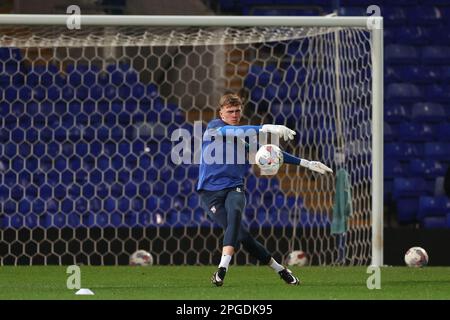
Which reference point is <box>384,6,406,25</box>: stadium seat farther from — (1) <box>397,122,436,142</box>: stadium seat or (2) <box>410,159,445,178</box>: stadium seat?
(2) <box>410,159,445,178</box>: stadium seat

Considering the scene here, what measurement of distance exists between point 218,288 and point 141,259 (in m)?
3.07

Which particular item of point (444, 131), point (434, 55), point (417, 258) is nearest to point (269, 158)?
point (417, 258)

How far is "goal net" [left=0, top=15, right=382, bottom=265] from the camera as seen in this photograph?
37.8 ft

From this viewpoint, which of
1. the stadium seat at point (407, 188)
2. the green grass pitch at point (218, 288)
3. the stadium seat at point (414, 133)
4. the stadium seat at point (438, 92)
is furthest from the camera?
the stadium seat at point (438, 92)

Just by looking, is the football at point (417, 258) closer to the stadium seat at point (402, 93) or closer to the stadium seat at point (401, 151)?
the stadium seat at point (401, 151)

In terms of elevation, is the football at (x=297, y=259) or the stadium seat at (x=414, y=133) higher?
the stadium seat at (x=414, y=133)

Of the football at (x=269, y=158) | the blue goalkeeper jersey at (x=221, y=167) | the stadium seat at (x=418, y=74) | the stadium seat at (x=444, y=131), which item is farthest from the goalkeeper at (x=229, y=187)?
the stadium seat at (x=418, y=74)

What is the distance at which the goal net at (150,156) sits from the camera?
37.8ft

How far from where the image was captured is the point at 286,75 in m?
13.1

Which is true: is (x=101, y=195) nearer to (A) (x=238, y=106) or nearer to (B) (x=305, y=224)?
(B) (x=305, y=224)

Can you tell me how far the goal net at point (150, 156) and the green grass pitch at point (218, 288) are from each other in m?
1.18

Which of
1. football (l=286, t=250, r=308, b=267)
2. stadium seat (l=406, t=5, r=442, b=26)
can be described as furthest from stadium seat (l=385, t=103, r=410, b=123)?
football (l=286, t=250, r=308, b=267)

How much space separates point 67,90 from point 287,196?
2.55 m
